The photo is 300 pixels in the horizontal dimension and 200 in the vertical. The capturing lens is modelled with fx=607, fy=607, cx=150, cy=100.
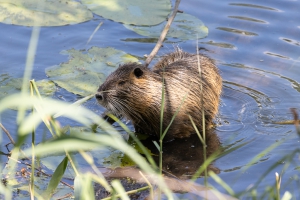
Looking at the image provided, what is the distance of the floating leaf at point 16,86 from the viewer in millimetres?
5175

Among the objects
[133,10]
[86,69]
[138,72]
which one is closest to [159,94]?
[138,72]

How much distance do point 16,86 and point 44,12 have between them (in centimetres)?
137

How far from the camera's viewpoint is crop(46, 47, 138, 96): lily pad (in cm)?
534

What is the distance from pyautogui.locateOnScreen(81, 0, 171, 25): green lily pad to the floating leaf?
1342mm

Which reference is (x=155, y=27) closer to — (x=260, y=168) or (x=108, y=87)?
(x=108, y=87)

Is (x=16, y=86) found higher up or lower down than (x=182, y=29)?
lower down

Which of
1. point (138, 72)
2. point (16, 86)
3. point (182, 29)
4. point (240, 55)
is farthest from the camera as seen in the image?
point (182, 29)

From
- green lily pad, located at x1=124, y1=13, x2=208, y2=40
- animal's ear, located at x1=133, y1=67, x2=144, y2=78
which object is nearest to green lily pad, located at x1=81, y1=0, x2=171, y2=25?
green lily pad, located at x1=124, y1=13, x2=208, y2=40

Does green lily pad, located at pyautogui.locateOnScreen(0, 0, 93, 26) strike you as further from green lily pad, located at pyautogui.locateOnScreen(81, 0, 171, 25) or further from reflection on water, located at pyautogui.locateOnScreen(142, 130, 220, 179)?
reflection on water, located at pyautogui.locateOnScreen(142, 130, 220, 179)

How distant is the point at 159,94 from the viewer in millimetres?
4773

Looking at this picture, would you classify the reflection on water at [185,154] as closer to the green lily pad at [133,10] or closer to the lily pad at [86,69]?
the lily pad at [86,69]

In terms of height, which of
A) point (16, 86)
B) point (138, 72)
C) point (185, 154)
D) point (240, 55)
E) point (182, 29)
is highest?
point (182, 29)

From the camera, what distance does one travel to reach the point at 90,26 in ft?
21.6

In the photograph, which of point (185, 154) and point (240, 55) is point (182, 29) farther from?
point (185, 154)
